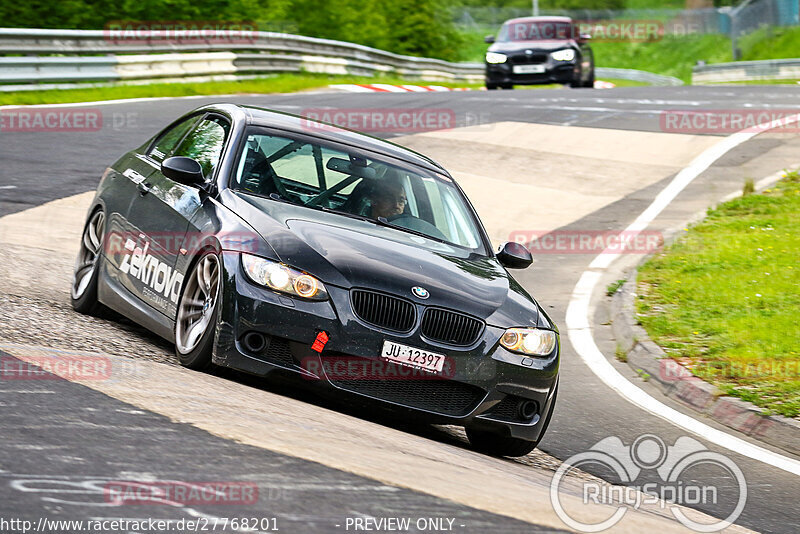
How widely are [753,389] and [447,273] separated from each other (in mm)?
2844

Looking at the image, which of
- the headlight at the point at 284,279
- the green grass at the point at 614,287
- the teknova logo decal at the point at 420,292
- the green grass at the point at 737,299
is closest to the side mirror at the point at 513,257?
the teknova logo decal at the point at 420,292

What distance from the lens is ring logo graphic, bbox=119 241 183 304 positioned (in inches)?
269

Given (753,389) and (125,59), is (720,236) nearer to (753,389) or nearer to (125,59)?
(753,389)

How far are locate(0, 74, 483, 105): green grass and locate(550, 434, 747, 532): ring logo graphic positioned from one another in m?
16.3

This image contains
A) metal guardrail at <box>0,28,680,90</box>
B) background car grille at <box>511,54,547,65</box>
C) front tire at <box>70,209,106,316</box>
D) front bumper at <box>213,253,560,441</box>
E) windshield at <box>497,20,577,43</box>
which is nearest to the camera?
front bumper at <box>213,253,560,441</box>

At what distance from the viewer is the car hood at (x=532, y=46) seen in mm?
28094

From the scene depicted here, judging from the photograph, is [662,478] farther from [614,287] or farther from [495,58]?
[495,58]

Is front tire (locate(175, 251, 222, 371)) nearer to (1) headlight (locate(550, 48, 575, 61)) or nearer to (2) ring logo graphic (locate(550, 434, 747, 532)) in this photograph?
(2) ring logo graphic (locate(550, 434, 747, 532))

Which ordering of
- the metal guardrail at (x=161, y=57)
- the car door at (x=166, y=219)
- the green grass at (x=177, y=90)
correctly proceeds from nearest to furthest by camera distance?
the car door at (x=166, y=219) → the green grass at (x=177, y=90) → the metal guardrail at (x=161, y=57)

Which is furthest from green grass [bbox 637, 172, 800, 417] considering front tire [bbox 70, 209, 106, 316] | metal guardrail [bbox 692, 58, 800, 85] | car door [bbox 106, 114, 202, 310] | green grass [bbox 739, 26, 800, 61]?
green grass [bbox 739, 26, 800, 61]

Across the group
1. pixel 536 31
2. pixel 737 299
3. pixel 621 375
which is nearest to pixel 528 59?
pixel 536 31

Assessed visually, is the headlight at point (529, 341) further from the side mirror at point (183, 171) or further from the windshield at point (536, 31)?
the windshield at point (536, 31)

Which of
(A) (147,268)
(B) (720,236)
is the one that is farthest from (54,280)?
(B) (720,236)

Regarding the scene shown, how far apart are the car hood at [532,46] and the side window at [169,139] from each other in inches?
806
